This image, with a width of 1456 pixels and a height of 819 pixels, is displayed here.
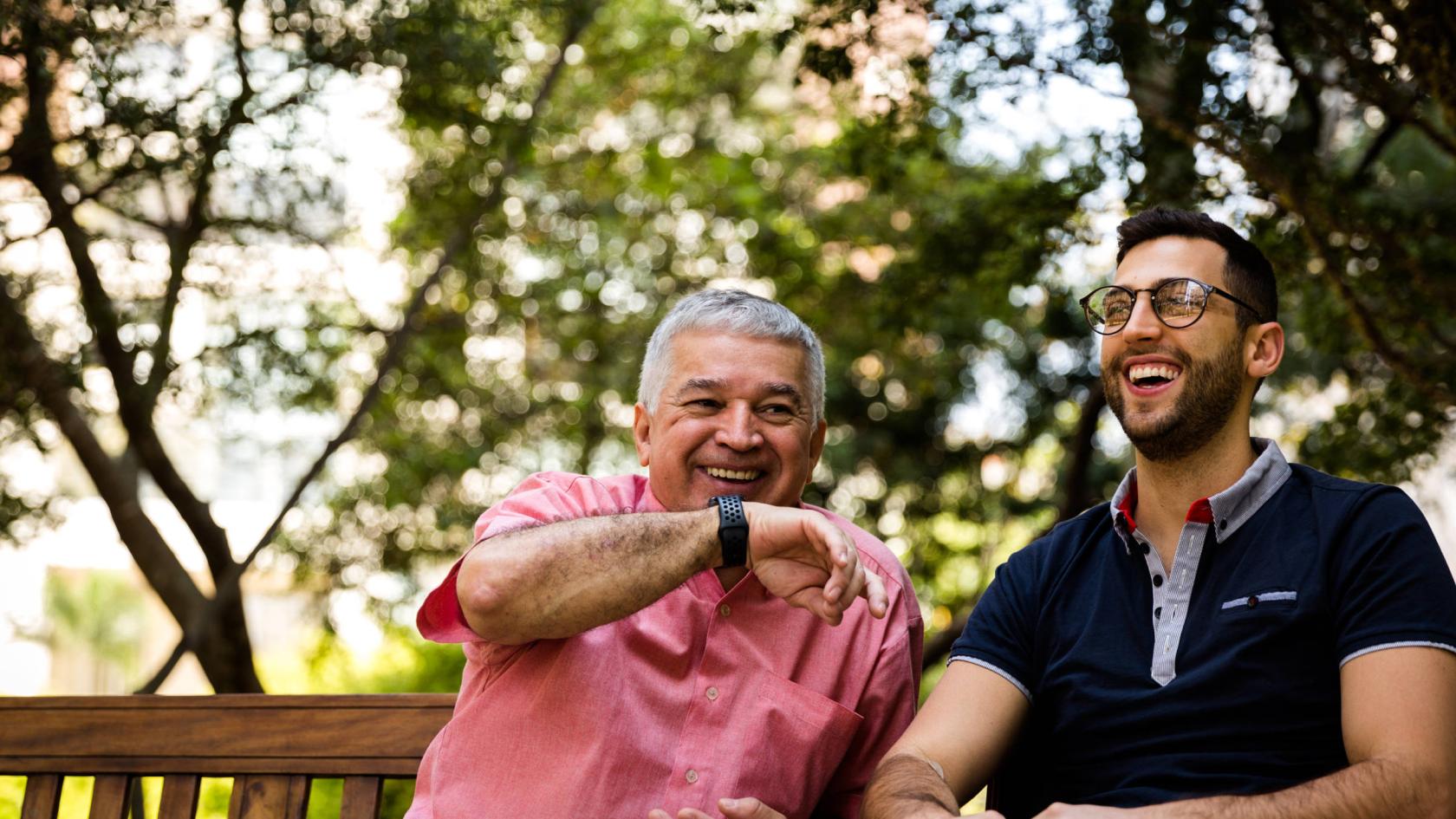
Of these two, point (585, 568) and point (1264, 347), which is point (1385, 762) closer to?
point (1264, 347)

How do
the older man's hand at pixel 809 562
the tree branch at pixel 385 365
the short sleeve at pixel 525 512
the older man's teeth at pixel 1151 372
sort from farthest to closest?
the tree branch at pixel 385 365
the older man's teeth at pixel 1151 372
the short sleeve at pixel 525 512
the older man's hand at pixel 809 562

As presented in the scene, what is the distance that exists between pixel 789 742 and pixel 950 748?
31 cm

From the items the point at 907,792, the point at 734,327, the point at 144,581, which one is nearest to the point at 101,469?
the point at 144,581

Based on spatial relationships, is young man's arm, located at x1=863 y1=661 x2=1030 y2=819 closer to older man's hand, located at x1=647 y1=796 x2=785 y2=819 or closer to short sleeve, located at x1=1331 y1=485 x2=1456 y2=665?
older man's hand, located at x1=647 y1=796 x2=785 y2=819

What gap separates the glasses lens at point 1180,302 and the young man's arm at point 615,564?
86 cm

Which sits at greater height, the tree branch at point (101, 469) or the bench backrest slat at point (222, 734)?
the tree branch at point (101, 469)

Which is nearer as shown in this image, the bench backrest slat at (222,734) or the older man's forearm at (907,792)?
the older man's forearm at (907,792)

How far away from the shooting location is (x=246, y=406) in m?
6.32

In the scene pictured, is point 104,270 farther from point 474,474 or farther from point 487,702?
point 487,702

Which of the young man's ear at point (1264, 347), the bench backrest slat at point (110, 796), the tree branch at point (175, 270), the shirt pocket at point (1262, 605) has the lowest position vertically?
the bench backrest slat at point (110, 796)

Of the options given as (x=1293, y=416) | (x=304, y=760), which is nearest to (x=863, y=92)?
(x=304, y=760)

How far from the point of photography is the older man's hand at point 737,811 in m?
2.46

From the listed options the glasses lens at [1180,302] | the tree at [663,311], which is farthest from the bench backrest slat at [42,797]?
the tree at [663,311]

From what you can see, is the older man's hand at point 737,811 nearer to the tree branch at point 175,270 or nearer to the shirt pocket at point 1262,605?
the shirt pocket at point 1262,605
